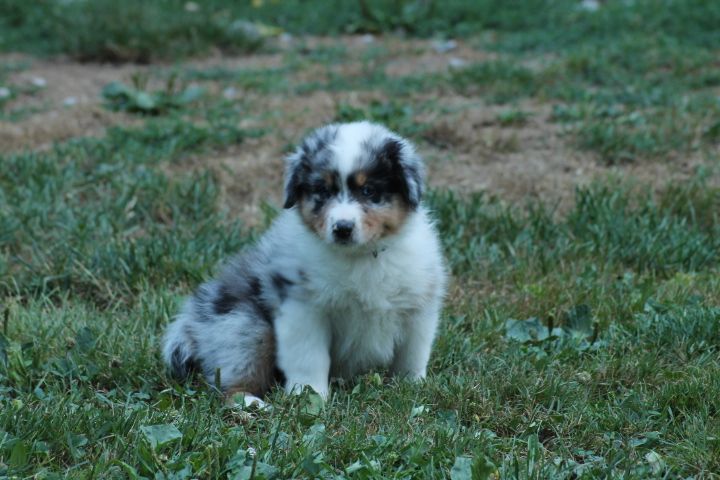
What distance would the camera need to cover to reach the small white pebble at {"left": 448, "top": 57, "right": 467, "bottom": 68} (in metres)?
9.98

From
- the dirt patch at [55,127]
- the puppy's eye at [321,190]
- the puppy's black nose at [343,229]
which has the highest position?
the puppy's eye at [321,190]

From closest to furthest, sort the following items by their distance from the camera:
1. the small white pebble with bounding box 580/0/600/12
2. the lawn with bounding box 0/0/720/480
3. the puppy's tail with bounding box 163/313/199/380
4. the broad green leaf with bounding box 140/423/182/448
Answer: the broad green leaf with bounding box 140/423/182/448, the lawn with bounding box 0/0/720/480, the puppy's tail with bounding box 163/313/199/380, the small white pebble with bounding box 580/0/600/12

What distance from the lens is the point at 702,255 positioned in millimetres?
5836

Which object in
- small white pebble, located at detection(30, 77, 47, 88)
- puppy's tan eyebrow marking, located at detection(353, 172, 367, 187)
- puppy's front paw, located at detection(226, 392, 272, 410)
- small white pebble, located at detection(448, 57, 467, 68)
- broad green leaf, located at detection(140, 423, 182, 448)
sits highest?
puppy's tan eyebrow marking, located at detection(353, 172, 367, 187)

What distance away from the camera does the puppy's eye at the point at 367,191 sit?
4168mm

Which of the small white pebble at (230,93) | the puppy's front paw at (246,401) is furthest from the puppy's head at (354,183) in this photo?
the small white pebble at (230,93)

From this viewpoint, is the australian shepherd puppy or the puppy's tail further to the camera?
the puppy's tail

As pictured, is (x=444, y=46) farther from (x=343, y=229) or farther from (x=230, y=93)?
(x=343, y=229)

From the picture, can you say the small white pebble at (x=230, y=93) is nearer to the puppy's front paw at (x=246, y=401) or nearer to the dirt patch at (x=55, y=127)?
the dirt patch at (x=55, y=127)

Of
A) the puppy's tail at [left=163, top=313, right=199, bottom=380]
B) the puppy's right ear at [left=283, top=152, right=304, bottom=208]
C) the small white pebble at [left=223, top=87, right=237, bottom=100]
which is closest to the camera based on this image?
the puppy's right ear at [left=283, top=152, right=304, bottom=208]

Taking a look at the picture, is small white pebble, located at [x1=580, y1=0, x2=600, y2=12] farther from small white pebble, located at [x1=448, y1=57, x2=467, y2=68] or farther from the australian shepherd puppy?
the australian shepherd puppy

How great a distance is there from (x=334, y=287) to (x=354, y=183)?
0.45 metres

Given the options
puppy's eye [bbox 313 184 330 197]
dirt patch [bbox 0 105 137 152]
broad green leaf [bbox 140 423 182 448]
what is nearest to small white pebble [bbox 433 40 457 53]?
dirt patch [bbox 0 105 137 152]

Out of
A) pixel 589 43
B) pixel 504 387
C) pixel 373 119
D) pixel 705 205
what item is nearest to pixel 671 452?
pixel 504 387
